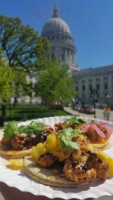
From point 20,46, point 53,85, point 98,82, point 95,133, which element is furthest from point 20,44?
point 98,82

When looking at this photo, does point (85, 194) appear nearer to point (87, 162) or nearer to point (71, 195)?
point (71, 195)

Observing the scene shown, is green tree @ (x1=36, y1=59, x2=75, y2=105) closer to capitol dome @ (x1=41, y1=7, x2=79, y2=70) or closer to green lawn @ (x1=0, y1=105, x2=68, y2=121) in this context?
green lawn @ (x1=0, y1=105, x2=68, y2=121)

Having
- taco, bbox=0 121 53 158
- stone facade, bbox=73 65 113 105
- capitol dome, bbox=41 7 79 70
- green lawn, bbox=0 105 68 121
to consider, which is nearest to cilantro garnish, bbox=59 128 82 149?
taco, bbox=0 121 53 158

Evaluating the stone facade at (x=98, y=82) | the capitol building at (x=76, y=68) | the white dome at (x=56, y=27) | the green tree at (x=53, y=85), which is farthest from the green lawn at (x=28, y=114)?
the white dome at (x=56, y=27)

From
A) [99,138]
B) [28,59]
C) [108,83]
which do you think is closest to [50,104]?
[28,59]

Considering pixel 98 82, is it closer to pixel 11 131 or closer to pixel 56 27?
pixel 56 27

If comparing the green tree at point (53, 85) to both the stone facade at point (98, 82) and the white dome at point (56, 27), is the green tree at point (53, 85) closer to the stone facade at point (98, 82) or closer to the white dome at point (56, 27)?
the stone facade at point (98, 82)
